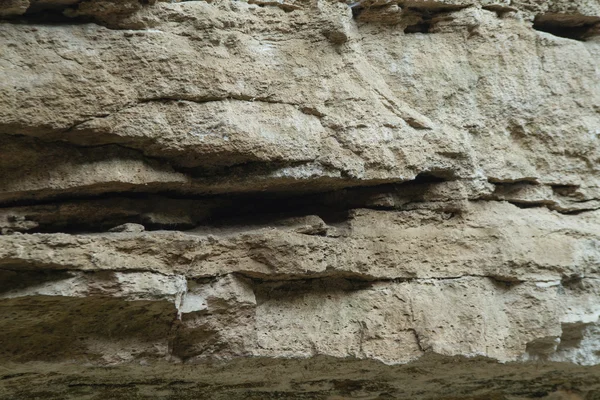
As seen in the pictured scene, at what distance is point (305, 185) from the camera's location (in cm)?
209

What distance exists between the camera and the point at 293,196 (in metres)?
2.18

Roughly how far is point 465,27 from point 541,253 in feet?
2.72

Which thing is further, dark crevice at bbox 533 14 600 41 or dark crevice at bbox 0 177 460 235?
dark crevice at bbox 533 14 600 41

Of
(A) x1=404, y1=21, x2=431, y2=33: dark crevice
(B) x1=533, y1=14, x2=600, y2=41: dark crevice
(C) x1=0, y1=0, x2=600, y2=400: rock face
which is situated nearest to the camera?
(C) x1=0, y1=0, x2=600, y2=400: rock face

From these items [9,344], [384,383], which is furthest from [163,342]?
[384,383]

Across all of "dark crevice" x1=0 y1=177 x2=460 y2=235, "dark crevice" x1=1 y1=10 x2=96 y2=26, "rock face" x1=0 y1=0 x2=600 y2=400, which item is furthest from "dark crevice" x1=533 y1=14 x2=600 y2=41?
"dark crevice" x1=1 y1=10 x2=96 y2=26

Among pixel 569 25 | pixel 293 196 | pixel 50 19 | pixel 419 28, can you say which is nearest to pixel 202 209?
pixel 293 196

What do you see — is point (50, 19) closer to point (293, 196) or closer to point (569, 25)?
point (293, 196)

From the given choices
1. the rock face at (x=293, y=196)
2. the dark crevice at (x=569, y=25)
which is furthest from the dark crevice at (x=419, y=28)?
the dark crevice at (x=569, y=25)

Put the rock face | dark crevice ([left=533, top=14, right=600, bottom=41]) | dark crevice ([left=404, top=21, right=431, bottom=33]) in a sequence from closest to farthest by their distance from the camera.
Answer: the rock face → dark crevice ([left=404, top=21, right=431, bottom=33]) → dark crevice ([left=533, top=14, right=600, bottom=41])

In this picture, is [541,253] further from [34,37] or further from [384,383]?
[34,37]

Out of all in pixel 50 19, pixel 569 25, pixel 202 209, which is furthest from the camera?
pixel 569 25

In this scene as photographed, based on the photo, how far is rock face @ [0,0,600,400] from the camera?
1.83 m

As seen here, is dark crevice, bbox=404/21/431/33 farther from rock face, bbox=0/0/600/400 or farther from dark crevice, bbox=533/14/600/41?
dark crevice, bbox=533/14/600/41
